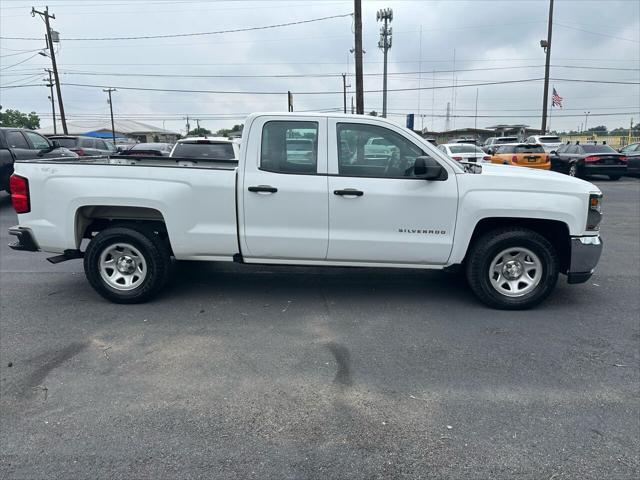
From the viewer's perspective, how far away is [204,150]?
30.3 ft

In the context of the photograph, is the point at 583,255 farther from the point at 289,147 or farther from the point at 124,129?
the point at 124,129

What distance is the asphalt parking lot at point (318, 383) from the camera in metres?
2.74

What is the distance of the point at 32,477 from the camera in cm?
259

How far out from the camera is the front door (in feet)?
15.7

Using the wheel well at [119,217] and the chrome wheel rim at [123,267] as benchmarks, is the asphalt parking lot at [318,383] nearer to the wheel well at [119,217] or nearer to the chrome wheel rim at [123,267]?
the chrome wheel rim at [123,267]

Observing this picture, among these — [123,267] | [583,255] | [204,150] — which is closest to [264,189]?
[123,267]

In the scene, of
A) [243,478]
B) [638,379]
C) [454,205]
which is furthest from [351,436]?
A: [454,205]

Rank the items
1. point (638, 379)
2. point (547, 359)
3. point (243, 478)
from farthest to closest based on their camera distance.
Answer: point (547, 359)
point (638, 379)
point (243, 478)

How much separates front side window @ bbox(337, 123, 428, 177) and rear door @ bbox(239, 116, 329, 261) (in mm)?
212

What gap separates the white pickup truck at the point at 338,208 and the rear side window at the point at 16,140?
732cm

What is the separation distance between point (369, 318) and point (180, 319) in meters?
1.87

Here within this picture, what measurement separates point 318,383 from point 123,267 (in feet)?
9.05

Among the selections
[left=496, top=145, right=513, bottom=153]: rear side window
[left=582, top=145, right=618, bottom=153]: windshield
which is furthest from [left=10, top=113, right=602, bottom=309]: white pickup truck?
[left=582, top=145, right=618, bottom=153]: windshield

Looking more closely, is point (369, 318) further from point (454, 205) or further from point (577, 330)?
point (577, 330)
